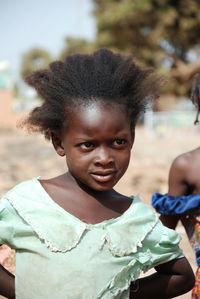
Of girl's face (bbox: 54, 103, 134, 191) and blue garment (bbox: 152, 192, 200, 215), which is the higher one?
girl's face (bbox: 54, 103, 134, 191)

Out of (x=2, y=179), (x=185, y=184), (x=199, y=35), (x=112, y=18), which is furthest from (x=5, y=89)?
(x=185, y=184)

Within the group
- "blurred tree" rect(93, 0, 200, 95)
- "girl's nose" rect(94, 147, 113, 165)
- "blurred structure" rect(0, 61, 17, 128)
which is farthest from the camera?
"blurred structure" rect(0, 61, 17, 128)

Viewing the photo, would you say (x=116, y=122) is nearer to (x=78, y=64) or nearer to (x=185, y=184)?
(x=78, y=64)

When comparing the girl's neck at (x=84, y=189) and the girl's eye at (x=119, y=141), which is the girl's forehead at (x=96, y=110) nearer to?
the girl's eye at (x=119, y=141)


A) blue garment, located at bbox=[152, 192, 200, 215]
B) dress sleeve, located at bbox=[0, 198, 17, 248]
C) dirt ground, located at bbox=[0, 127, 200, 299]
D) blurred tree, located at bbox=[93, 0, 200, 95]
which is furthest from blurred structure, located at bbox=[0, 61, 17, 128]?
dress sleeve, located at bbox=[0, 198, 17, 248]

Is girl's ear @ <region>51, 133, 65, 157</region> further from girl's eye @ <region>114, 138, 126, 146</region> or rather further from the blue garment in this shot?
the blue garment

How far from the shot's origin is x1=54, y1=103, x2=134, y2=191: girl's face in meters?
1.49

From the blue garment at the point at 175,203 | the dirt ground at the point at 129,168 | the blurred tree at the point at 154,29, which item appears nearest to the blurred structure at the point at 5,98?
the blurred tree at the point at 154,29

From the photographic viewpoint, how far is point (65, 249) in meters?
1.51

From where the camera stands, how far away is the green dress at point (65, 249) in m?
1.52

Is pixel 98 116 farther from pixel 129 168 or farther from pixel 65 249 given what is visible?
pixel 129 168

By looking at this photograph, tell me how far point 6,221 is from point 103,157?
17.7 inches

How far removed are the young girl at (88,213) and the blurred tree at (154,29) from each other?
18.2 m

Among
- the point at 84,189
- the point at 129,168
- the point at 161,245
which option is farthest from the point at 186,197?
the point at 129,168
